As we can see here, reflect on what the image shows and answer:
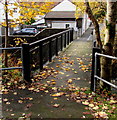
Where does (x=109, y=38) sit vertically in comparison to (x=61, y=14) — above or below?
below

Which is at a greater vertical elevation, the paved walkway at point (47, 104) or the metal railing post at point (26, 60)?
the metal railing post at point (26, 60)

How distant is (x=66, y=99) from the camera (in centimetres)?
456

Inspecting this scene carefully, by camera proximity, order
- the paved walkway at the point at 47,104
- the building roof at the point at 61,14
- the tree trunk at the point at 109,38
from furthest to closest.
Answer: the building roof at the point at 61,14
the tree trunk at the point at 109,38
the paved walkway at the point at 47,104

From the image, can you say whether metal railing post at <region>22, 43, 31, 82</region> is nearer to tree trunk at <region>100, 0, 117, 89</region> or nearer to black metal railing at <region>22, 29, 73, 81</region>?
black metal railing at <region>22, 29, 73, 81</region>

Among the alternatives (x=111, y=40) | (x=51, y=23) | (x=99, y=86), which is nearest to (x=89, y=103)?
(x=99, y=86)

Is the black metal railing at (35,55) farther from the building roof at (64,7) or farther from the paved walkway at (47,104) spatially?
the building roof at (64,7)

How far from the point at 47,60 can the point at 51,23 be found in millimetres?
31097

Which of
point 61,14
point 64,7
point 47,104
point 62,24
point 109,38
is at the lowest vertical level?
point 47,104

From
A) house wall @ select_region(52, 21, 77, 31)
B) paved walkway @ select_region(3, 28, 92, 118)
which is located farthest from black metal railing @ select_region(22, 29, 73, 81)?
house wall @ select_region(52, 21, 77, 31)

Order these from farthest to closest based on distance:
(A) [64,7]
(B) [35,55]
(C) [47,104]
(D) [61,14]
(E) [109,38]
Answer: (A) [64,7] < (D) [61,14] < (B) [35,55] < (E) [109,38] < (C) [47,104]

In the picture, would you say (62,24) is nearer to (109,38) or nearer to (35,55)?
(35,55)

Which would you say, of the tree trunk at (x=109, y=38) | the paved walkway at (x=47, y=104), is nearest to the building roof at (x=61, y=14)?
the paved walkway at (x=47, y=104)

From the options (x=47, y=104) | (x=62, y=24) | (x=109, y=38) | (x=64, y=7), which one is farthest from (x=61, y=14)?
(x=47, y=104)

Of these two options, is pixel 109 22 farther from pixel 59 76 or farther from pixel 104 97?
pixel 59 76
